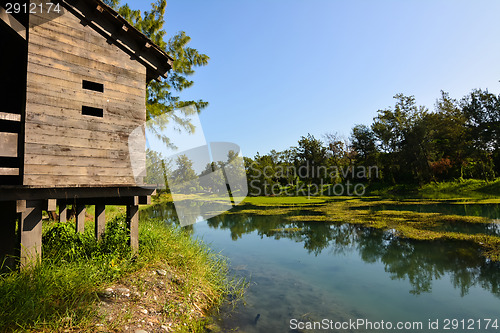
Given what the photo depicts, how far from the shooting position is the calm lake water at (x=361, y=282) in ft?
19.7

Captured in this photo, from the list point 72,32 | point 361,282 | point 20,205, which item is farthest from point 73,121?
point 361,282

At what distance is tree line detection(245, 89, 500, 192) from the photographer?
3731cm

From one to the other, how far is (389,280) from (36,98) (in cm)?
1043

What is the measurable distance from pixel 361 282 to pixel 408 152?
3881 cm

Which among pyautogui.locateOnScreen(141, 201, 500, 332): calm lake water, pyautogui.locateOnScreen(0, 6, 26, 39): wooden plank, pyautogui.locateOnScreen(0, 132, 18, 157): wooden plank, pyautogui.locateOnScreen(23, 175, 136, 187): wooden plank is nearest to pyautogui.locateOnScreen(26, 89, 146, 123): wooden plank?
pyautogui.locateOnScreen(0, 132, 18, 157): wooden plank

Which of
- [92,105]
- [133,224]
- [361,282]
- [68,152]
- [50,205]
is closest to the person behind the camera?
[50,205]

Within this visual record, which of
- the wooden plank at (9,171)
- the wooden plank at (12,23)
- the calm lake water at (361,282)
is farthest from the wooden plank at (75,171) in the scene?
the calm lake water at (361,282)

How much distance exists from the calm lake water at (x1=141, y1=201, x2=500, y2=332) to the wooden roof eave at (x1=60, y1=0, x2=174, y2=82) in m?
6.75

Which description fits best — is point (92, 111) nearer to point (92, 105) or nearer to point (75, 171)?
point (92, 105)

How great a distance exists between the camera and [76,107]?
19.6 feet

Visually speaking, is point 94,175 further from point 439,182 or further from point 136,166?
point 439,182

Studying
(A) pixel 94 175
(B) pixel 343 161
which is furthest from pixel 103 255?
(B) pixel 343 161

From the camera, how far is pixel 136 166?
6.70 meters

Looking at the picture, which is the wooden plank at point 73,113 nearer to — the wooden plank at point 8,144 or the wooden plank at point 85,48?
the wooden plank at point 8,144
